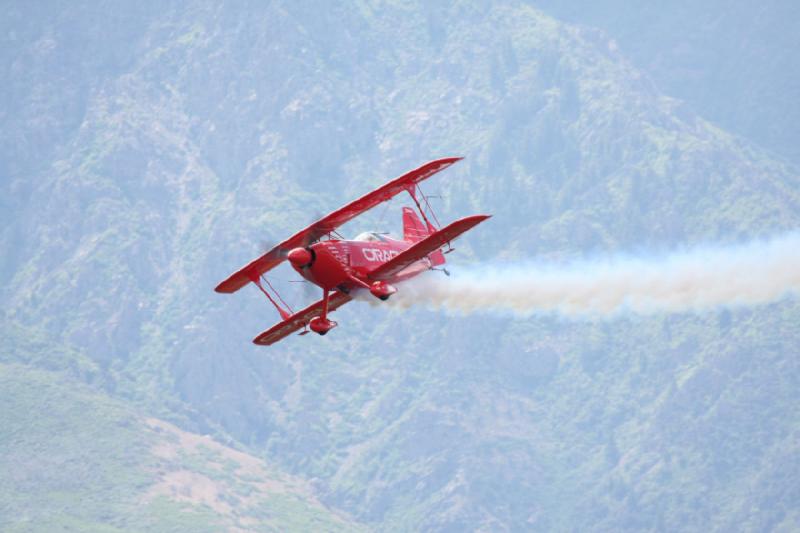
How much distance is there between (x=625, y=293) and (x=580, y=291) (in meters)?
3.18

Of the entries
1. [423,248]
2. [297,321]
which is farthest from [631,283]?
[423,248]

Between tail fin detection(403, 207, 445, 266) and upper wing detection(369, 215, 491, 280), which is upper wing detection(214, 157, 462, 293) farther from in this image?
tail fin detection(403, 207, 445, 266)

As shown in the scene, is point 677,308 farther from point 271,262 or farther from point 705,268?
point 271,262

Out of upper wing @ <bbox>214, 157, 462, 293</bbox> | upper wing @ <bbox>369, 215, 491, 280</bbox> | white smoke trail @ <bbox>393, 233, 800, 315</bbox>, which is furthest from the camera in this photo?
white smoke trail @ <bbox>393, 233, 800, 315</bbox>

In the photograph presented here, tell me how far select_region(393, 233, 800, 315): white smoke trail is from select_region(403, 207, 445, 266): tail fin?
0.98m

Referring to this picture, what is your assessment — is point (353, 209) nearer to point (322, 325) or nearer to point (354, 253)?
point (354, 253)

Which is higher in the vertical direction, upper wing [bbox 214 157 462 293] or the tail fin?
upper wing [bbox 214 157 462 293]

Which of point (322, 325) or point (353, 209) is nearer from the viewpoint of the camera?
point (322, 325)

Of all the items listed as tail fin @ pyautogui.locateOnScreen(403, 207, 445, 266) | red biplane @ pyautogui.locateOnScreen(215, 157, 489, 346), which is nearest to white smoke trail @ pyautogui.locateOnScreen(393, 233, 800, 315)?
tail fin @ pyautogui.locateOnScreen(403, 207, 445, 266)

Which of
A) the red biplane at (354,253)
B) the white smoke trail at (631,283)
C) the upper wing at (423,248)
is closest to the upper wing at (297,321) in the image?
the red biplane at (354,253)

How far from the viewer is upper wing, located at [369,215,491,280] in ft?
263

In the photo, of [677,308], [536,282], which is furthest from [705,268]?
[536,282]

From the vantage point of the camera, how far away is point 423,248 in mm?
82438

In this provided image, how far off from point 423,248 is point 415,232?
37.8ft
